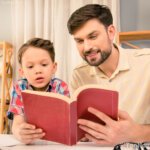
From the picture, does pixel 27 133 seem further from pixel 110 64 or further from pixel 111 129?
pixel 110 64

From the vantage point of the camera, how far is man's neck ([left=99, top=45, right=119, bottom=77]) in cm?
134

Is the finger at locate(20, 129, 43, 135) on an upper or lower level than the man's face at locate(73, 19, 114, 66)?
lower

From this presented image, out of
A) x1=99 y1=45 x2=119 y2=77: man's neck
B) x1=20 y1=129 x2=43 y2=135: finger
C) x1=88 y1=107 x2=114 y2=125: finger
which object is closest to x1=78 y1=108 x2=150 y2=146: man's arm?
x1=88 y1=107 x2=114 y2=125: finger

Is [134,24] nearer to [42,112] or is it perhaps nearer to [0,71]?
[0,71]

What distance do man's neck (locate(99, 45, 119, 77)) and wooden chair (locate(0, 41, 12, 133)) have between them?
1.52m

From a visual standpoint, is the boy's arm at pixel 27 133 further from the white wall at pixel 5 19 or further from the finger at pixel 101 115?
the white wall at pixel 5 19

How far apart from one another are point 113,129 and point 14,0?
2.25 meters

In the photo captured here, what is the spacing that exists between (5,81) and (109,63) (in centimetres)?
160

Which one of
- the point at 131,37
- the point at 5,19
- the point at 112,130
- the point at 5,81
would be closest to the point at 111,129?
the point at 112,130

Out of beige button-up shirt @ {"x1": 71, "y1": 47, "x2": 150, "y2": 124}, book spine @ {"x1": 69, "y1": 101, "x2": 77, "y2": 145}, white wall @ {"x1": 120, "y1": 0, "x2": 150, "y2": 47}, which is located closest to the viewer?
book spine @ {"x1": 69, "y1": 101, "x2": 77, "y2": 145}

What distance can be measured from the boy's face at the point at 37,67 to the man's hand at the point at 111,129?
0.42m

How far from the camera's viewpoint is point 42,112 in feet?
2.97

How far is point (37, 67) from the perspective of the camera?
1242mm

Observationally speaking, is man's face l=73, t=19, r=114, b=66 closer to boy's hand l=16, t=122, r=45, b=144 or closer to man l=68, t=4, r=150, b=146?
man l=68, t=4, r=150, b=146
